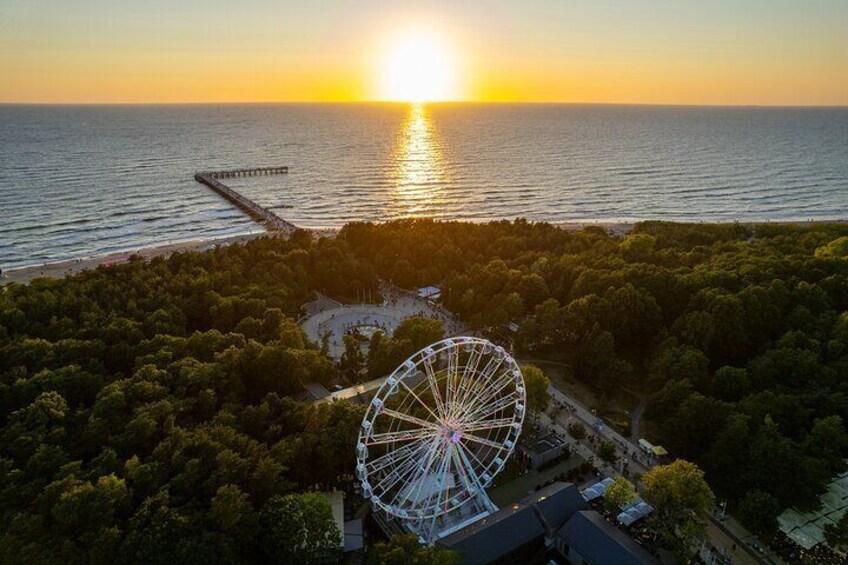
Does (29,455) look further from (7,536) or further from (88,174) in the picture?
(88,174)

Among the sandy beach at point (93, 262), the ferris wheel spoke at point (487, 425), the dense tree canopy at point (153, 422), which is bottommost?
the sandy beach at point (93, 262)

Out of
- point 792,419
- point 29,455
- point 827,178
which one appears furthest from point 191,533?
point 827,178

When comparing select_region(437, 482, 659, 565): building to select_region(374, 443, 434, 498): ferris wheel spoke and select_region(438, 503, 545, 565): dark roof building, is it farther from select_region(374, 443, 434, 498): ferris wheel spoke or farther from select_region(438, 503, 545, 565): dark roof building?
select_region(374, 443, 434, 498): ferris wheel spoke

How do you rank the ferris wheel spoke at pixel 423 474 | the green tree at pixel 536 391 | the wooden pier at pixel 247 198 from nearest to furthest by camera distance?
the ferris wheel spoke at pixel 423 474
the green tree at pixel 536 391
the wooden pier at pixel 247 198

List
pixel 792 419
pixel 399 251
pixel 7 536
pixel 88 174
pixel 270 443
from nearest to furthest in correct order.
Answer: pixel 7 536
pixel 270 443
pixel 792 419
pixel 399 251
pixel 88 174

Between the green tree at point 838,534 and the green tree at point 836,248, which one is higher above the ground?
the green tree at point 836,248

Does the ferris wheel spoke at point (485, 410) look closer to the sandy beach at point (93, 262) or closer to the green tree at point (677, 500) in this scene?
the green tree at point (677, 500)

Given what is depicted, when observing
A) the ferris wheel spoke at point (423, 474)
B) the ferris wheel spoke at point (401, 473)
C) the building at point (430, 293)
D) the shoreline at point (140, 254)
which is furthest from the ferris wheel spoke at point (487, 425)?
the shoreline at point (140, 254)

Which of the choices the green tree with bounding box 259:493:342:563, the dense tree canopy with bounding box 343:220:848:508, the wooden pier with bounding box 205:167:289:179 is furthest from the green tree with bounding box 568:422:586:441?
the wooden pier with bounding box 205:167:289:179
